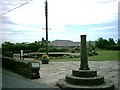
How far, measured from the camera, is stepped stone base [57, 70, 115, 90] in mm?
8367

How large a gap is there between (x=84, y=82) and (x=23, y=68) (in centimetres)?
416

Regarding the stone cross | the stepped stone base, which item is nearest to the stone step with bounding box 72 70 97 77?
the stepped stone base

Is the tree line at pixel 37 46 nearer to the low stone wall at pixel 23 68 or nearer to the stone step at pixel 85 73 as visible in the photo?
the low stone wall at pixel 23 68

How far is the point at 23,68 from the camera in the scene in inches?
461

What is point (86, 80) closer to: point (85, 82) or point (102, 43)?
point (85, 82)

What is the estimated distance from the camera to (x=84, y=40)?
977 cm

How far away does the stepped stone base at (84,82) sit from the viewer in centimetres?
837

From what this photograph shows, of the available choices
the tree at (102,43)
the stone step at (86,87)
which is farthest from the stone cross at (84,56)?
the tree at (102,43)

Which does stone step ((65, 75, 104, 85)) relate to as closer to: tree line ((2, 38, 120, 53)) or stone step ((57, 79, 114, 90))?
stone step ((57, 79, 114, 90))

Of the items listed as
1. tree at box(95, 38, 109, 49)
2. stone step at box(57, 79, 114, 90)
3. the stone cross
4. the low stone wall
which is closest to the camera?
stone step at box(57, 79, 114, 90)

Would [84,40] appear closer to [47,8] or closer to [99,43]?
[47,8]

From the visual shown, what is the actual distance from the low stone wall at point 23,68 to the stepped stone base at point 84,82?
195 cm

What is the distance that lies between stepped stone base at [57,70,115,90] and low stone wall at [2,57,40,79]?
195 cm

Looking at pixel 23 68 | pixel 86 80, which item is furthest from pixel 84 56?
pixel 23 68
